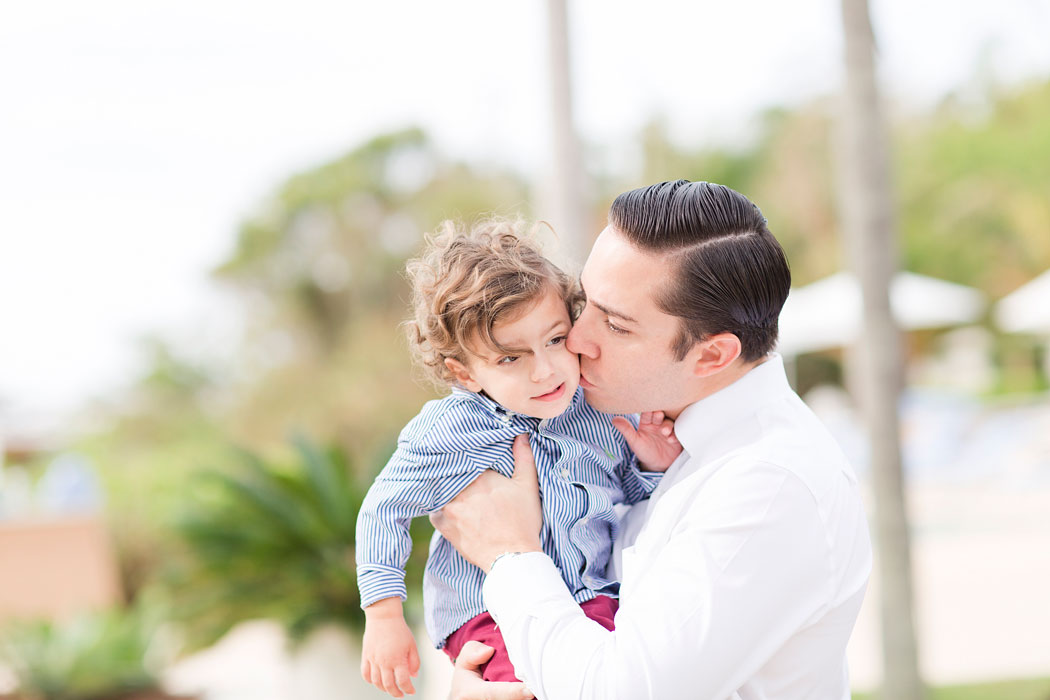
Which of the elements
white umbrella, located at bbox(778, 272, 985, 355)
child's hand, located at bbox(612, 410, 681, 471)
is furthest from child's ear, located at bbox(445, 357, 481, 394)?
white umbrella, located at bbox(778, 272, 985, 355)

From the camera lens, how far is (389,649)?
2.14m

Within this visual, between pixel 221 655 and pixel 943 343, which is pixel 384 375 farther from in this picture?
pixel 943 343

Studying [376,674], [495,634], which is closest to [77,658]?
[376,674]

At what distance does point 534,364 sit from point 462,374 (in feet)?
0.69

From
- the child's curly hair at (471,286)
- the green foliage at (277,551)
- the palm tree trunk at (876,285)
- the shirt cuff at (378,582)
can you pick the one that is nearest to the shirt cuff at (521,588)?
the shirt cuff at (378,582)

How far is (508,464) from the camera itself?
2.18 meters

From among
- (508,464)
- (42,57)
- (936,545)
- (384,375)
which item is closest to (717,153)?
(384,375)

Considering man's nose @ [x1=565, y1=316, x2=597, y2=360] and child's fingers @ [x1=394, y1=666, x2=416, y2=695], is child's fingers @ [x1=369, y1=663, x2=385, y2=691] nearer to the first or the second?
child's fingers @ [x1=394, y1=666, x2=416, y2=695]

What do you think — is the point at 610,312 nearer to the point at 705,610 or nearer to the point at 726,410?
the point at 726,410

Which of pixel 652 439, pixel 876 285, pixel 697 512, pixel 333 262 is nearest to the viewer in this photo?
pixel 697 512

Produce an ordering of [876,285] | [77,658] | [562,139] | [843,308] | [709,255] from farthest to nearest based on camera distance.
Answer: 1. [843,308]
2. [77,658]
3. [562,139]
4. [876,285]
5. [709,255]

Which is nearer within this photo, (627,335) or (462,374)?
(627,335)

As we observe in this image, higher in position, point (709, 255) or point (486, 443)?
point (709, 255)

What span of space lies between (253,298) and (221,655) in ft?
47.2
